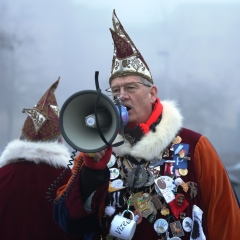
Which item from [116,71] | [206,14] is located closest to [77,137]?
[116,71]

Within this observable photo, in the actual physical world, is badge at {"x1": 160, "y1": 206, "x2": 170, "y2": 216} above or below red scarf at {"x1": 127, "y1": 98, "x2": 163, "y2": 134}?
below

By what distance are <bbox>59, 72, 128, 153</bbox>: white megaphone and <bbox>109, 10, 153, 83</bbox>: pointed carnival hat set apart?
550 millimetres

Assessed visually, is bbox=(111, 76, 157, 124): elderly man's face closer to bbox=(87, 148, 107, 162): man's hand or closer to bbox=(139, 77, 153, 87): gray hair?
bbox=(139, 77, 153, 87): gray hair

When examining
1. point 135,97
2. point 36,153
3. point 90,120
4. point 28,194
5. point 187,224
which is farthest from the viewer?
point 36,153

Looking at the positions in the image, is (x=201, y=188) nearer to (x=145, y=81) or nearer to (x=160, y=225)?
(x=160, y=225)

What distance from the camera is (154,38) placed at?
325cm

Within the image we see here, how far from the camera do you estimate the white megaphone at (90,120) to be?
1665 mm

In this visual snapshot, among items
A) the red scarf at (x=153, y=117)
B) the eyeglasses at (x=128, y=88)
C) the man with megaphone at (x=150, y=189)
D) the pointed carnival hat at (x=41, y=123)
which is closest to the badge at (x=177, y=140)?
the man with megaphone at (x=150, y=189)

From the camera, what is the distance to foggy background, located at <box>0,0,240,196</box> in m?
3.14

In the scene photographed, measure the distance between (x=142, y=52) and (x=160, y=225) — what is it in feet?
5.51

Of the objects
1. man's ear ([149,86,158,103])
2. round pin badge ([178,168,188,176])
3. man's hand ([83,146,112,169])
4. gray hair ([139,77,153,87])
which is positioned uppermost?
gray hair ([139,77,153,87])

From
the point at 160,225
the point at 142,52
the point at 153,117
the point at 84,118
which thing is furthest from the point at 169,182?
the point at 142,52

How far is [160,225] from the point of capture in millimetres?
2023

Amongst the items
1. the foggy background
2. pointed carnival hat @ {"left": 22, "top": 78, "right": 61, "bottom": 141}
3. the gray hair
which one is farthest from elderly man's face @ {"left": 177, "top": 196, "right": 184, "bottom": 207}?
pointed carnival hat @ {"left": 22, "top": 78, "right": 61, "bottom": 141}
